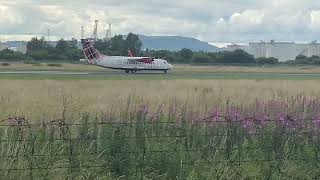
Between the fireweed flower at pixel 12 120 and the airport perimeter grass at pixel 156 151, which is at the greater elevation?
the fireweed flower at pixel 12 120

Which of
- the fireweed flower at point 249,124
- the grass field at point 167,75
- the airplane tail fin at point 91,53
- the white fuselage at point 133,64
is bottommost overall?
the grass field at point 167,75

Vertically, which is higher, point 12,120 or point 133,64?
point 12,120

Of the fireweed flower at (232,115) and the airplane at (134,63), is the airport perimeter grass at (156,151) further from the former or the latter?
the airplane at (134,63)

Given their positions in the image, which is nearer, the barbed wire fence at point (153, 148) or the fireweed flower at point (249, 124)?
the barbed wire fence at point (153, 148)

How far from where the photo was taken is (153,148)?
30.7ft

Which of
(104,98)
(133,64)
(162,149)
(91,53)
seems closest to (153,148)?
(162,149)

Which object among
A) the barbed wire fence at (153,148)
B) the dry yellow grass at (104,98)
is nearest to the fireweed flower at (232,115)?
the barbed wire fence at (153,148)

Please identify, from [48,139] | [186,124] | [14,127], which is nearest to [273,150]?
[186,124]

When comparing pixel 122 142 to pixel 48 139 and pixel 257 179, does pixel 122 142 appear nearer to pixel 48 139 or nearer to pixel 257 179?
pixel 48 139

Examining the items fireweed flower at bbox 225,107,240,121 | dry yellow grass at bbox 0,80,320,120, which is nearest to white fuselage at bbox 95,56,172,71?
dry yellow grass at bbox 0,80,320,120

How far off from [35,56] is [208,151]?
133m

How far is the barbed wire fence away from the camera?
8625 mm

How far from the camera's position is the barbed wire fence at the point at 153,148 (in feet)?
28.3

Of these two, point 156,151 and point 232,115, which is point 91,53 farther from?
point 156,151
